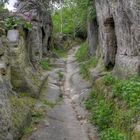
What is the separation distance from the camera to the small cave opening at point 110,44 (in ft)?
48.1

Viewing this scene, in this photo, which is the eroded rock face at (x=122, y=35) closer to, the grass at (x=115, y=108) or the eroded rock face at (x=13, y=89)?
the grass at (x=115, y=108)

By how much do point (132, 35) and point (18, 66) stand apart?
4.23m

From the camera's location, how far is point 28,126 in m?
9.29

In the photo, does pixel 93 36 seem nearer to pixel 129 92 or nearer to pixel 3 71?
pixel 129 92

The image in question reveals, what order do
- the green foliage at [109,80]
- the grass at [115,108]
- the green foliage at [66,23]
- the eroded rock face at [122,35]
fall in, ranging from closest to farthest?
the grass at [115,108], the eroded rock face at [122,35], the green foliage at [109,80], the green foliage at [66,23]

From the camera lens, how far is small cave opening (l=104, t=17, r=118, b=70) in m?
14.6

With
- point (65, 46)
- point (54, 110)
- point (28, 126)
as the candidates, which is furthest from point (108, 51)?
point (65, 46)

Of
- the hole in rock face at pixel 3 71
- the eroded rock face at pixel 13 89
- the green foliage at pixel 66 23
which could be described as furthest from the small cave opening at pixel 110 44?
the green foliage at pixel 66 23

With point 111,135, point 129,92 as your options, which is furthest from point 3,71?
point 129,92

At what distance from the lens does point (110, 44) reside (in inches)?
584

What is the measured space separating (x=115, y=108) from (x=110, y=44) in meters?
5.39

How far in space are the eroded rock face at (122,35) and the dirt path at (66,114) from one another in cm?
190

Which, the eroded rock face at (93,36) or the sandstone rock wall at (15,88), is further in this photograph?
the eroded rock face at (93,36)

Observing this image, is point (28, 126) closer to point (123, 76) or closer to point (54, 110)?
point (54, 110)
